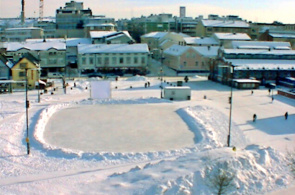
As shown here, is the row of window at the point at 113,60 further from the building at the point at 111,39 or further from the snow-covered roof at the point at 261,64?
the snow-covered roof at the point at 261,64

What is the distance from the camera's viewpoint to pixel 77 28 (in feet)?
314

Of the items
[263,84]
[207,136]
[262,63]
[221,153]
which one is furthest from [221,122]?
[262,63]

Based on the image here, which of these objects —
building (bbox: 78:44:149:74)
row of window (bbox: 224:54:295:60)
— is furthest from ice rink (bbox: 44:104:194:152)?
building (bbox: 78:44:149:74)

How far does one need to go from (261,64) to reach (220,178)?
3986 centimetres

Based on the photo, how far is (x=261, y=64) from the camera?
50750 mm

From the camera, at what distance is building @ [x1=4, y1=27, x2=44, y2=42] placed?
85.4 metres

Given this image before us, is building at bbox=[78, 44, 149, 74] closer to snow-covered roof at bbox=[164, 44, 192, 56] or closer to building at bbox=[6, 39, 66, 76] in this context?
building at bbox=[6, 39, 66, 76]

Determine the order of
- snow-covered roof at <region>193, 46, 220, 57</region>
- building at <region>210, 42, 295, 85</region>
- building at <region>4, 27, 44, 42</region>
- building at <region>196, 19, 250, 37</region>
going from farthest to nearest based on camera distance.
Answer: building at <region>4, 27, 44, 42</region> → building at <region>196, 19, 250, 37</region> → snow-covered roof at <region>193, 46, 220, 57</region> → building at <region>210, 42, 295, 85</region>

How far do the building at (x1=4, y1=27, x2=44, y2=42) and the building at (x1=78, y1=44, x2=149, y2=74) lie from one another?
1212 inches

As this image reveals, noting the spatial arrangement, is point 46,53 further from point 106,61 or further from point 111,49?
point 111,49

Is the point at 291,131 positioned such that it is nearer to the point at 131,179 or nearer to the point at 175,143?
the point at 175,143

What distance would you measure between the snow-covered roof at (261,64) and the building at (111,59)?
1435 centimetres

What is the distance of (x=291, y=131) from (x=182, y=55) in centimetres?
3420

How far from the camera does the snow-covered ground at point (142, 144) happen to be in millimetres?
15945
